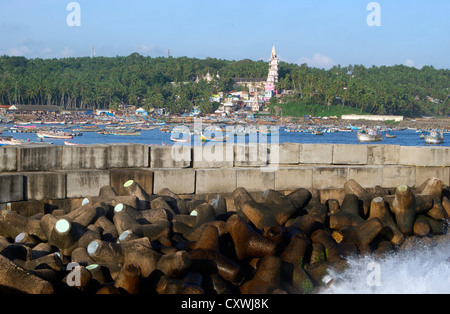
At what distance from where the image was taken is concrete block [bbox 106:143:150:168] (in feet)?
37.0

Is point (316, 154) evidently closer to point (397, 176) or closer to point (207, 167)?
point (397, 176)

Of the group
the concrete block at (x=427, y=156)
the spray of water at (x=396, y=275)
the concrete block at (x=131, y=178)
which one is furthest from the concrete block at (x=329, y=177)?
the concrete block at (x=131, y=178)

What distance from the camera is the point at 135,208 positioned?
9578 mm

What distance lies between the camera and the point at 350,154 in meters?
13.1

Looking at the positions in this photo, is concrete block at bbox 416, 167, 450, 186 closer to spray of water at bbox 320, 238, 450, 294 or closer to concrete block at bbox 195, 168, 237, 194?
spray of water at bbox 320, 238, 450, 294

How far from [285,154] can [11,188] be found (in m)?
5.87

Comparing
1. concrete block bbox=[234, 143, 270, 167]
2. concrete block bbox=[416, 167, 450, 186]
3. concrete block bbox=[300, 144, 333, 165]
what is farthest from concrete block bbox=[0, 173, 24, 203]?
concrete block bbox=[416, 167, 450, 186]

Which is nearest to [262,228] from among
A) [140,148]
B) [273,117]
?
[140,148]

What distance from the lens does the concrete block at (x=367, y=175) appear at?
12.7 meters

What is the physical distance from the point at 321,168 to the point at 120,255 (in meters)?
6.22

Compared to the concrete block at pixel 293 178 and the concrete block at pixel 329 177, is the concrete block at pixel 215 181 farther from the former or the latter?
the concrete block at pixel 329 177

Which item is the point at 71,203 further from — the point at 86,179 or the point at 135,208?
the point at 135,208

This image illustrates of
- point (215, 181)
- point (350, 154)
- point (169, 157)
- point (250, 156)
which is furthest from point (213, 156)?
point (350, 154)

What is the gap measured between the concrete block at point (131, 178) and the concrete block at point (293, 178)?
277 centimetres
